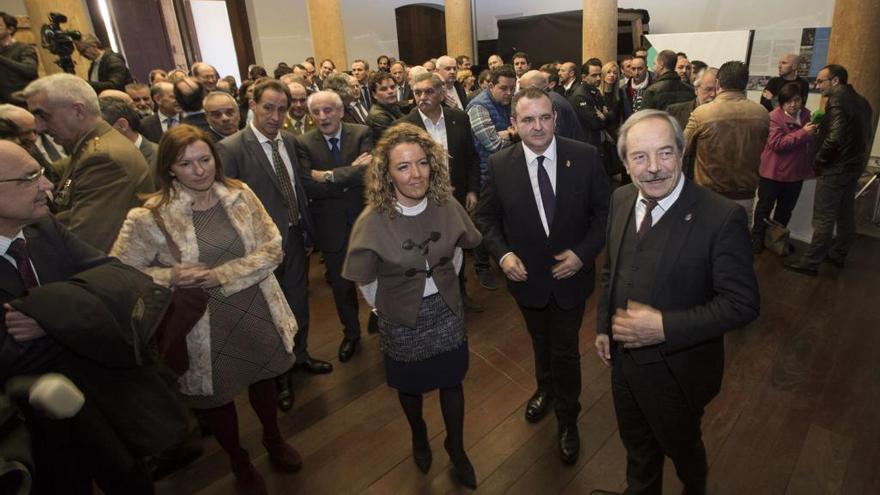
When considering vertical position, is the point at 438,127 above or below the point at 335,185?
above

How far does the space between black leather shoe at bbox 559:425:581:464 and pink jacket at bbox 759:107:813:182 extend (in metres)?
3.55

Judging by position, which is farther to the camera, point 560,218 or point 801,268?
point 801,268

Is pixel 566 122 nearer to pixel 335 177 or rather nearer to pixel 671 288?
pixel 335 177

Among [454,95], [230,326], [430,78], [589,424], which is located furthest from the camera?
[454,95]

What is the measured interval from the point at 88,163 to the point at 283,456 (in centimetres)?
168

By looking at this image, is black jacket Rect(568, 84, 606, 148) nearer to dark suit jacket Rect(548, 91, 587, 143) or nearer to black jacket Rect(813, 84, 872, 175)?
dark suit jacket Rect(548, 91, 587, 143)

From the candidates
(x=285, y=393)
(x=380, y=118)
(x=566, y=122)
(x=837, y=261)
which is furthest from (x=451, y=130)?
(x=837, y=261)

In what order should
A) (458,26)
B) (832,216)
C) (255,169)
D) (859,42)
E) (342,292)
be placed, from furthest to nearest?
(458,26) < (859,42) < (832,216) < (342,292) < (255,169)

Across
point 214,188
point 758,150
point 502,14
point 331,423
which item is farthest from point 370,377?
point 502,14

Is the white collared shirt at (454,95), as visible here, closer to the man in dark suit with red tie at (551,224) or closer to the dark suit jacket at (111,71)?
the man in dark suit with red tie at (551,224)

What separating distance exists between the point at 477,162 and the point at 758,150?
209 centimetres

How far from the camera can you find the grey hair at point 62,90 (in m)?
2.18

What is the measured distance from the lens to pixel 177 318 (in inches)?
76.6

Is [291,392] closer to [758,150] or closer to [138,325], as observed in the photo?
[138,325]
